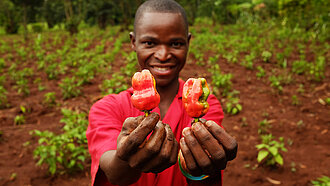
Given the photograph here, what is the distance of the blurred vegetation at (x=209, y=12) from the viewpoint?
8.94 m

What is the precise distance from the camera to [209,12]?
9734mm

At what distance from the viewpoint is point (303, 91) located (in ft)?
15.7

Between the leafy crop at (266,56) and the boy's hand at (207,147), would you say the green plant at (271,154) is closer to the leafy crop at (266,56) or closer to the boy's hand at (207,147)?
the boy's hand at (207,147)

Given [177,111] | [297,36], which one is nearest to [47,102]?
[177,111]

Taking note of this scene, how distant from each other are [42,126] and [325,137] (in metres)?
4.47

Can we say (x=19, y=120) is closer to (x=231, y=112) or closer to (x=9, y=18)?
(x=231, y=112)

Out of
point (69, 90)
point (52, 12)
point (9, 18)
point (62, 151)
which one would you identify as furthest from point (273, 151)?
point (52, 12)

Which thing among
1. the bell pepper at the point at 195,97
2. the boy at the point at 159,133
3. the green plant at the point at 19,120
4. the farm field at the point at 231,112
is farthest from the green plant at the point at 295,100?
the green plant at the point at 19,120

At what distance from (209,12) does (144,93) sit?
9379 millimetres

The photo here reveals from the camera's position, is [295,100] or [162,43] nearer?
[162,43]

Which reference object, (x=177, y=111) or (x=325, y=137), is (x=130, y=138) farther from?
(x=325, y=137)

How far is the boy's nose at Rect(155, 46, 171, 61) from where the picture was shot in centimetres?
158

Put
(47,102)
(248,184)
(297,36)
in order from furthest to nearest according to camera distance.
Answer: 1. (297,36)
2. (47,102)
3. (248,184)

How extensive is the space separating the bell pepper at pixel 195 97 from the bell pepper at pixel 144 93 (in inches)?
6.4
